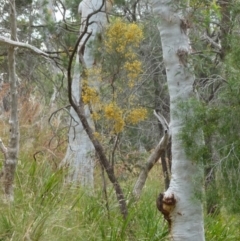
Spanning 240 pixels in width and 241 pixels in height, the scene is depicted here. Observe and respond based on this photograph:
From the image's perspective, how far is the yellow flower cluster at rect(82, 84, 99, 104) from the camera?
758 cm

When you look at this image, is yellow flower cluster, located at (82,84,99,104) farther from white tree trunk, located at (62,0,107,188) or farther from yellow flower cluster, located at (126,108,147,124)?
white tree trunk, located at (62,0,107,188)

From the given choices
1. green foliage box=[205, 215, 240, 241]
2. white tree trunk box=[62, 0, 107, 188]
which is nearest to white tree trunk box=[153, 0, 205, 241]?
green foliage box=[205, 215, 240, 241]

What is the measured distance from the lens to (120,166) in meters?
10.3

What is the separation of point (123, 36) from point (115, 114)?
99cm

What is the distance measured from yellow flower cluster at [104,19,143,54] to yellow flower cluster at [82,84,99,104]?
0.58 metres

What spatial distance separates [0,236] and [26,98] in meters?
5.58

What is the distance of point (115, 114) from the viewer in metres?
7.41

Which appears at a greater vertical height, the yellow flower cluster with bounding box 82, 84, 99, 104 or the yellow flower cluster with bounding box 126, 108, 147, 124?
the yellow flower cluster with bounding box 82, 84, 99, 104

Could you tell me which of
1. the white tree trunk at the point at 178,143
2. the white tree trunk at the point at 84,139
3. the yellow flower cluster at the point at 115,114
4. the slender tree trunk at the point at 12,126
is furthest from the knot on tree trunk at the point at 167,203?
the white tree trunk at the point at 84,139

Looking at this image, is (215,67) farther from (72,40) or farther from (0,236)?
(72,40)

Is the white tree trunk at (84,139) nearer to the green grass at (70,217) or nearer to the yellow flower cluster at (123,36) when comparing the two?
the green grass at (70,217)

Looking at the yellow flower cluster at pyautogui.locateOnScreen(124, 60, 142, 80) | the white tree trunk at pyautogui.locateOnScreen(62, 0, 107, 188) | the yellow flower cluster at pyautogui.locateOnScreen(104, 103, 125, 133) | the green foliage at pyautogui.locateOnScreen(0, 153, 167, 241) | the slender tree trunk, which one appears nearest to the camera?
the green foliage at pyautogui.locateOnScreen(0, 153, 167, 241)

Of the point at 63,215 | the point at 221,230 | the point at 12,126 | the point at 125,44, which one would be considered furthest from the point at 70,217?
the point at 125,44

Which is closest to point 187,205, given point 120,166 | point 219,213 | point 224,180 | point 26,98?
point 224,180
